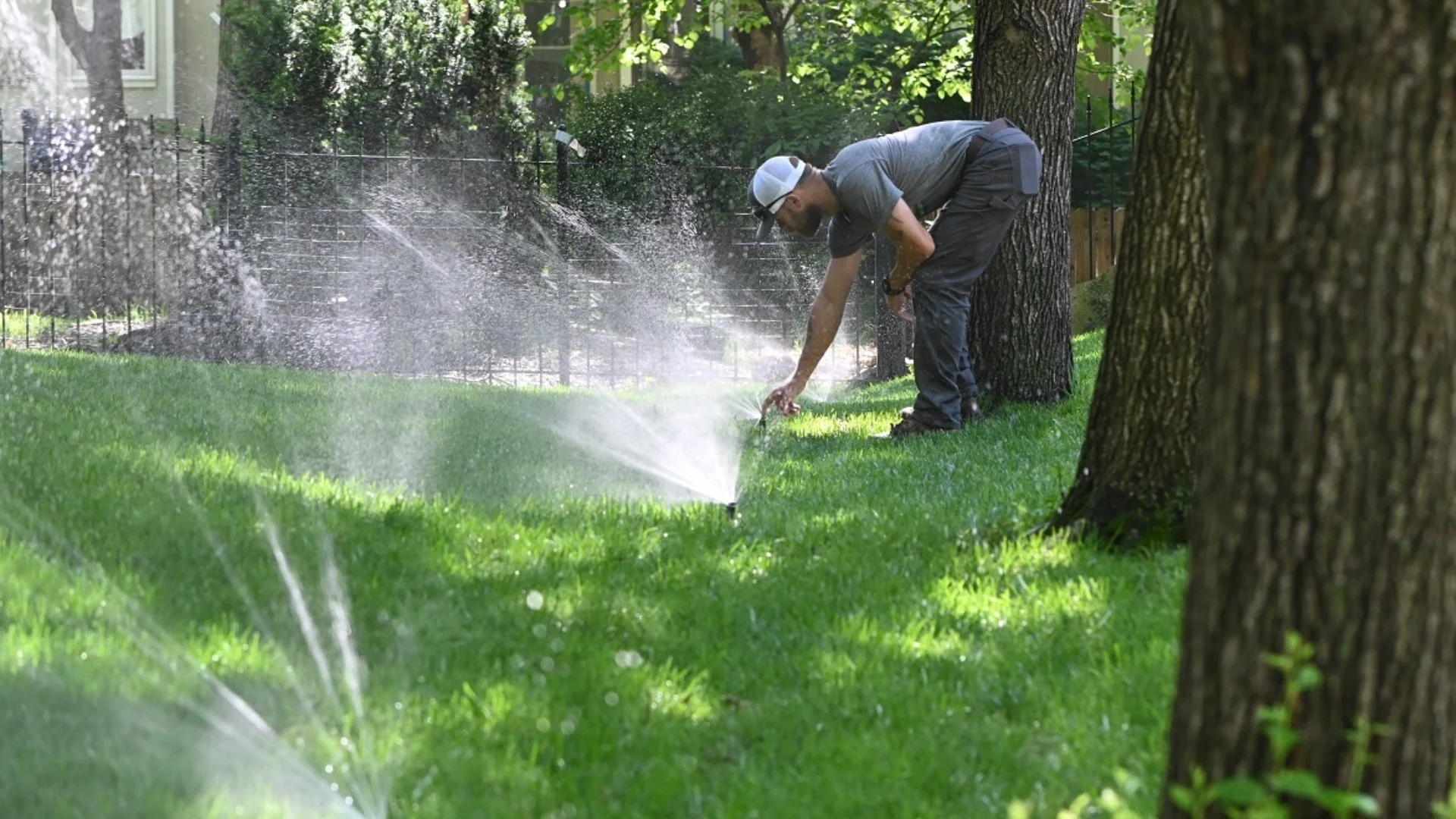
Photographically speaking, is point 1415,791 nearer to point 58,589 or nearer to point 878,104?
point 58,589

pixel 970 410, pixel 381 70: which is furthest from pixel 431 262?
pixel 970 410

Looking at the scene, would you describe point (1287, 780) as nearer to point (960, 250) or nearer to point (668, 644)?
point (668, 644)

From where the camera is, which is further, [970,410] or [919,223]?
[970,410]

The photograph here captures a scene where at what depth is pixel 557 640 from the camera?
12.0 feet

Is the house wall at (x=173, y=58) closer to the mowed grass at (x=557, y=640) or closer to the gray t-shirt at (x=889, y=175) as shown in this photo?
the gray t-shirt at (x=889, y=175)

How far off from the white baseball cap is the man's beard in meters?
0.12

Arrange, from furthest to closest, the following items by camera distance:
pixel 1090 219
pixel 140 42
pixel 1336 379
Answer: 1. pixel 140 42
2. pixel 1090 219
3. pixel 1336 379

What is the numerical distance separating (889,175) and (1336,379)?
5410 mm

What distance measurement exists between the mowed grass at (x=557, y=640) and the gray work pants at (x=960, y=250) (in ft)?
4.17

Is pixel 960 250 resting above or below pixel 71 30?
below

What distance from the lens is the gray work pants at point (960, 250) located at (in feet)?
24.1

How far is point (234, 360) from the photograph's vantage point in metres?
13.6

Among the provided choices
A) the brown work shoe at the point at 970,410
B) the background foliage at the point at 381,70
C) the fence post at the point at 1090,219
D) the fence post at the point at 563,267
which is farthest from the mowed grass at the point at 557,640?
the background foliage at the point at 381,70

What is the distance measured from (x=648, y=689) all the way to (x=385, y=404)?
551cm
